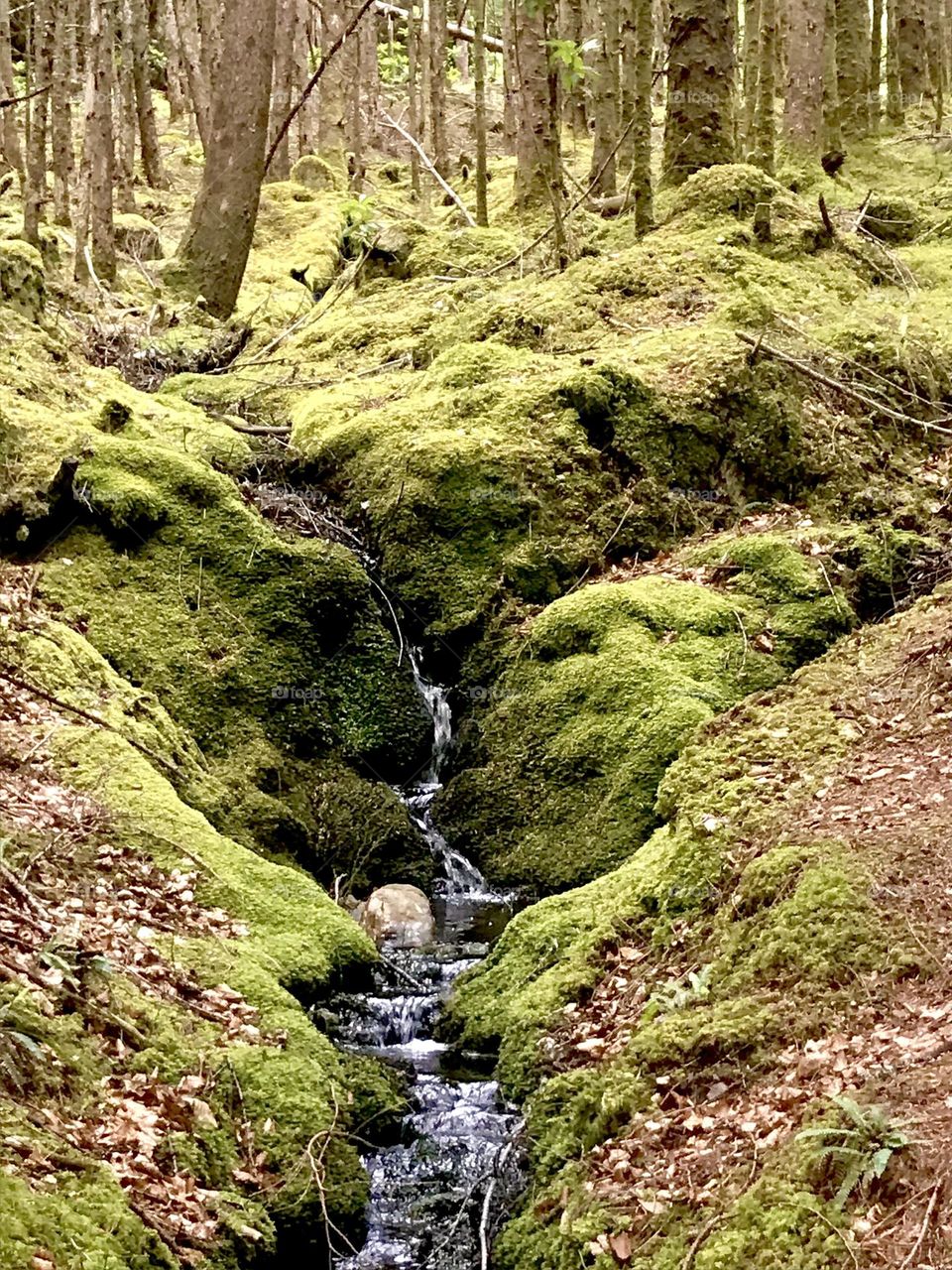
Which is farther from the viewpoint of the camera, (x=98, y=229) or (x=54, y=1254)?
(x=98, y=229)

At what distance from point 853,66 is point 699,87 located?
628 centimetres

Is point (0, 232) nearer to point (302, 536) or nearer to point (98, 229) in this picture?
point (98, 229)

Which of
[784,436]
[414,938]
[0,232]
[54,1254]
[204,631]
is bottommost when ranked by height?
[414,938]

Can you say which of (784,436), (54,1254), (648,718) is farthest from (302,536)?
(54,1254)

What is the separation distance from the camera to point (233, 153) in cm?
1341

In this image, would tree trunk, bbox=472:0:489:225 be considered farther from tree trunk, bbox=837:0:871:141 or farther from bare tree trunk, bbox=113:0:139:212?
bare tree trunk, bbox=113:0:139:212

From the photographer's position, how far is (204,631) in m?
8.15

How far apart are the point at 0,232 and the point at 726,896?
1134 cm

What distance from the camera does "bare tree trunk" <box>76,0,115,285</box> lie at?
40.1ft

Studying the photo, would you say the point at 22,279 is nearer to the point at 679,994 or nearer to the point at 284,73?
the point at 679,994

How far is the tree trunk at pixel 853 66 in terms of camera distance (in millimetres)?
16703

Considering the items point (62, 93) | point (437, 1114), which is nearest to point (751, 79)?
point (62, 93)

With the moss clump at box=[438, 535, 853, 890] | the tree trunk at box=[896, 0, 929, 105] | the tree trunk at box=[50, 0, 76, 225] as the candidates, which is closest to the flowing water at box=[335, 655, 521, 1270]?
the moss clump at box=[438, 535, 853, 890]

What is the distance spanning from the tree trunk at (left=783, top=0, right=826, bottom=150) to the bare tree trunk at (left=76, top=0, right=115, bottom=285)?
860 centimetres
